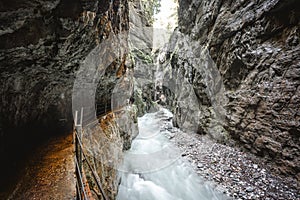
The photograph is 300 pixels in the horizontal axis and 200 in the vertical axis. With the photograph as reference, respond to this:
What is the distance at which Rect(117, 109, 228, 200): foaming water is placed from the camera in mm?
6105

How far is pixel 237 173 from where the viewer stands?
20.1ft

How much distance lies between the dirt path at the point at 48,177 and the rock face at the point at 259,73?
659cm

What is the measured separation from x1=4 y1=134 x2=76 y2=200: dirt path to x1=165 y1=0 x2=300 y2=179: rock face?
6588mm

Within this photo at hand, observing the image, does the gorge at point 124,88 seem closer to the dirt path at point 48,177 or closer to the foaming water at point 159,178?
the dirt path at point 48,177

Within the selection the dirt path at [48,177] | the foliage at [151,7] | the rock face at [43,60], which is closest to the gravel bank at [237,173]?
the dirt path at [48,177]

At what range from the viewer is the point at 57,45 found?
121 inches

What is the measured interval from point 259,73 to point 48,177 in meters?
7.85

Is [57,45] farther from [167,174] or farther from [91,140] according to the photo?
[167,174]

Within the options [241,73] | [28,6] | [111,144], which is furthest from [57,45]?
[241,73]

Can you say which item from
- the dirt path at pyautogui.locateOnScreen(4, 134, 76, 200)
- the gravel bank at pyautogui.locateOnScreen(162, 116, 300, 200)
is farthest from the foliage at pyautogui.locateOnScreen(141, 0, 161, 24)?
the dirt path at pyautogui.locateOnScreen(4, 134, 76, 200)

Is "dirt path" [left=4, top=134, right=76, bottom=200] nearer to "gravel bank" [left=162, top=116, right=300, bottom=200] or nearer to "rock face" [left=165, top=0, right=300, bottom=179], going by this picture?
"gravel bank" [left=162, top=116, right=300, bottom=200]

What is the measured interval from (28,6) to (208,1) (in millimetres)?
10905

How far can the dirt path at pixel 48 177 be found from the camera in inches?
93.7

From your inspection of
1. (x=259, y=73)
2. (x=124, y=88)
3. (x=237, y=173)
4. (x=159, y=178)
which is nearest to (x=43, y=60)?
(x=124, y=88)
